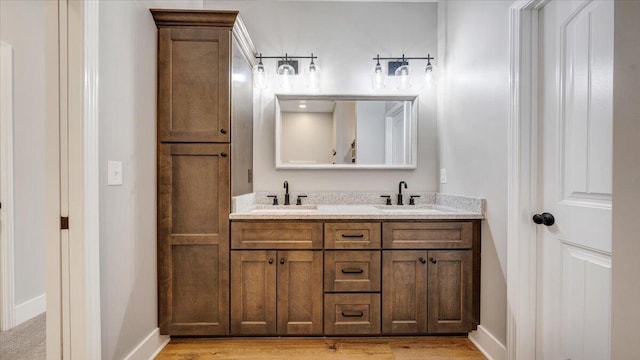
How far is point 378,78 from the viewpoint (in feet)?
8.62

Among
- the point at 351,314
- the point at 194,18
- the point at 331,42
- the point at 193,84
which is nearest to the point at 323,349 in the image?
the point at 351,314

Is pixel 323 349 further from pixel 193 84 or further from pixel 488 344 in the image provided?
pixel 193 84

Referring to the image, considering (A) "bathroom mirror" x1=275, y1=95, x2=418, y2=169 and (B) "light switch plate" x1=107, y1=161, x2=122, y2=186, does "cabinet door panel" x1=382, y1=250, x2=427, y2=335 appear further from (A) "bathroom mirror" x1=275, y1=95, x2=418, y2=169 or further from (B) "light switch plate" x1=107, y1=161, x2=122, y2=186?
(B) "light switch plate" x1=107, y1=161, x2=122, y2=186

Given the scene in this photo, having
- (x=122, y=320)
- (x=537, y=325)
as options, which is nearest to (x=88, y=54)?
(x=122, y=320)

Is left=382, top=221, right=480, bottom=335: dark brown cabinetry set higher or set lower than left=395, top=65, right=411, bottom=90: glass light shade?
lower

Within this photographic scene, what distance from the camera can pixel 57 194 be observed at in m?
1.37

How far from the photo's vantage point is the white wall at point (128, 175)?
1526mm

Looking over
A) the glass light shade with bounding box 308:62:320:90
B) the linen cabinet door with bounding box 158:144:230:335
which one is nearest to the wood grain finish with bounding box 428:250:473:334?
the linen cabinet door with bounding box 158:144:230:335

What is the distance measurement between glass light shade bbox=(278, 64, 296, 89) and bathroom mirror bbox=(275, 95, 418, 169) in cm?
10

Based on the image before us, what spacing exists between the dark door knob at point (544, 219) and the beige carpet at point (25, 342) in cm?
302

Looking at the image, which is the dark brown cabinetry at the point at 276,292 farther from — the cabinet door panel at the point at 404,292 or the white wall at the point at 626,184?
the white wall at the point at 626,184

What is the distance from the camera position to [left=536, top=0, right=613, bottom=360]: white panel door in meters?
1.30

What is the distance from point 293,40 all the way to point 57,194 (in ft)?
6.76

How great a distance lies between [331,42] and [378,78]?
527 millimetres
